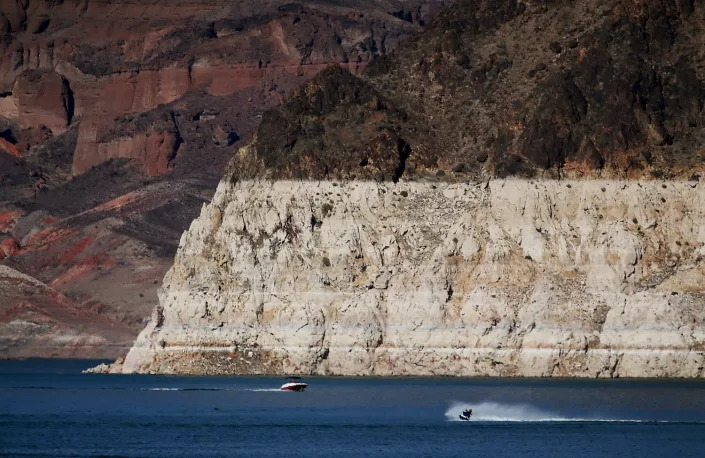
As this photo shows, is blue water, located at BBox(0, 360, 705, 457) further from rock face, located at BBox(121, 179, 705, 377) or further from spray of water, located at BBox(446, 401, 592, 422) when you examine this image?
rock face, located at BBox(121, 179, 705, 377)

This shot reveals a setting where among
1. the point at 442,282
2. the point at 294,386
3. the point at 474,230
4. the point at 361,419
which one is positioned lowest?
the point at 294,386

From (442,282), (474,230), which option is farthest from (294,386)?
(474,230)

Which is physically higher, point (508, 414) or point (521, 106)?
point (521, 106)

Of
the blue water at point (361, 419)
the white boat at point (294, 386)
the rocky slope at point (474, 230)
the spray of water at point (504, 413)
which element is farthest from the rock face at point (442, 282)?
the spray of water at point (504, 413)

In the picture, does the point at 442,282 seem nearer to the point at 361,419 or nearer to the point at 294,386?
the point at 294,386

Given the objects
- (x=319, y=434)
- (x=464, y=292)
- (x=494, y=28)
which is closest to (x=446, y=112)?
(x=494, y=28)

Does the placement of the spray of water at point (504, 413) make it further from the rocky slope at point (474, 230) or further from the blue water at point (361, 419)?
the rocky slope at point (474, 230)
